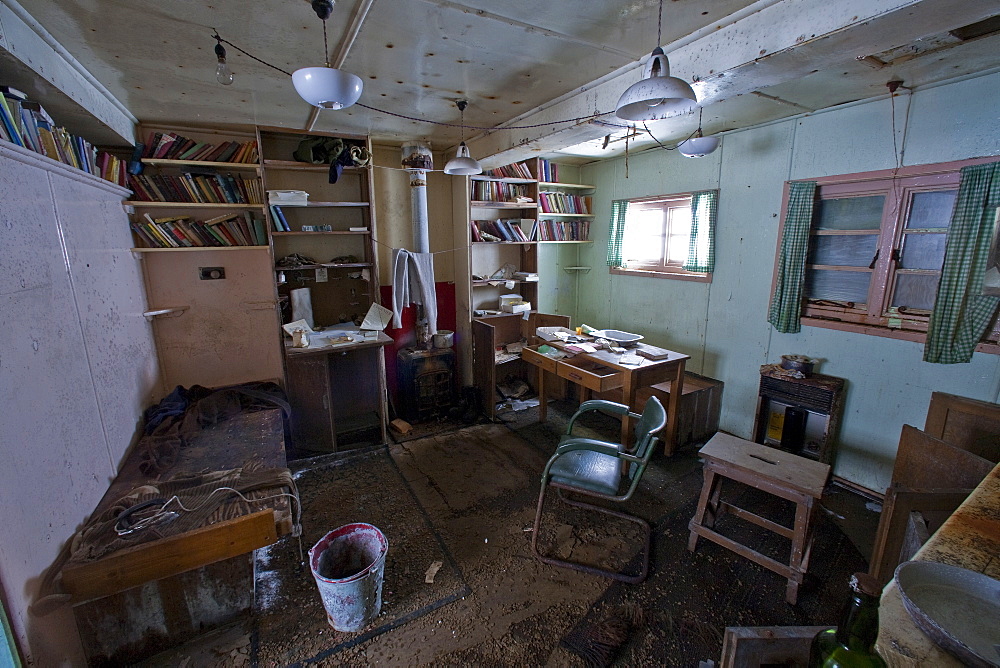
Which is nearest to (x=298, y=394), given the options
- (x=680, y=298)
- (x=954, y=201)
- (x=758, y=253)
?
(x=680, y=298)

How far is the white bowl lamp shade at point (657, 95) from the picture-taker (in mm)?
1539

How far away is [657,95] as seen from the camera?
5.05 feet

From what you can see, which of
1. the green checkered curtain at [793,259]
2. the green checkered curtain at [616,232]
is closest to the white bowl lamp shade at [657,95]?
the green checkered curtain at [793,259]

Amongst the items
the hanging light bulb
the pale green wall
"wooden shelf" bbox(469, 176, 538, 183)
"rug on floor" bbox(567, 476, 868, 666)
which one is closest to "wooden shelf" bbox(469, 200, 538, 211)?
"wooden shelf" bbox(469, 176, 538, 183)

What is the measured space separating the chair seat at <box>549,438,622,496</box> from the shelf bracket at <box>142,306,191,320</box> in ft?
10.2

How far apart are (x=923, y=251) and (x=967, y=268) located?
32 cm

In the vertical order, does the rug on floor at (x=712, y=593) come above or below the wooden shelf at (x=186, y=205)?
below

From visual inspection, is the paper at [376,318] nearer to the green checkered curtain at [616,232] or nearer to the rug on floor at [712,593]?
the green checkered curtain at [616,232]

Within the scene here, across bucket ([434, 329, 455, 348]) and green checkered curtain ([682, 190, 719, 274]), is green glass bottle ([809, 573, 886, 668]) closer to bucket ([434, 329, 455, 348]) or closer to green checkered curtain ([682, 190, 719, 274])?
green checkered curtain ([682, 190, 719, 274])

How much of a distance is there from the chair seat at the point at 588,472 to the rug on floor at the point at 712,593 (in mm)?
496

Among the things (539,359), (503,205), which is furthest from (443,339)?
(503,205)

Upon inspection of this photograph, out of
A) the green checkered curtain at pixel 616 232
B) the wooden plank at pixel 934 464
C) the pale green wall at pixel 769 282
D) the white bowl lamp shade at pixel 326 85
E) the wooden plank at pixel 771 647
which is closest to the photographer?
the wooden plank at pixel 771 647

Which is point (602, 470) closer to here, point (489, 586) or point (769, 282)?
point (489, 586)

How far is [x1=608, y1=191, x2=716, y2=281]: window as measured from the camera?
3.81m
